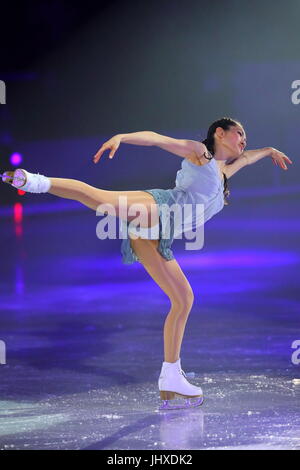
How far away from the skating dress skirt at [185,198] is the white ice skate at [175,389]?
581mm

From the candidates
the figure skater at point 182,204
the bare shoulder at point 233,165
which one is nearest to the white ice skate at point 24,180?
the figure skater at point 182,204

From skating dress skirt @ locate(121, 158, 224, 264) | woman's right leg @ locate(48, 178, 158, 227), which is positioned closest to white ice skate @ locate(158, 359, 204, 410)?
skating dress skirt @ locate(121, 158, 224, 264)

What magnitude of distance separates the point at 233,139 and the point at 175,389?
4.40 ft

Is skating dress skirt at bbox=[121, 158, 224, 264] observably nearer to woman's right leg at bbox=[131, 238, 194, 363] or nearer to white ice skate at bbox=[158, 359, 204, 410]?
woman's right leg at bbox=[131, 238, 194, 363]

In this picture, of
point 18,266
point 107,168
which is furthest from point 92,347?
point 107,168

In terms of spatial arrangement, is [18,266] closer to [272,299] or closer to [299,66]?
[272,299]

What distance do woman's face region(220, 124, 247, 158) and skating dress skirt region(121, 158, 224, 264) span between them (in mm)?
196

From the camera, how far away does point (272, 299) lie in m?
7.09

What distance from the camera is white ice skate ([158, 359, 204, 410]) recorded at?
4355 mm

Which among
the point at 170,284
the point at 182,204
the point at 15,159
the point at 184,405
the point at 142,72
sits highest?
the point at 142,72

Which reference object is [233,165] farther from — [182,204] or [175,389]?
[175,389]

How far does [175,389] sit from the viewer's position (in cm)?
436

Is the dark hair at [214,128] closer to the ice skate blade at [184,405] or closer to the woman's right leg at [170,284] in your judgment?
the woman's right leg at [170,284]

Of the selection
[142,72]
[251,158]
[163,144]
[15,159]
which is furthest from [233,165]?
[15,159]
